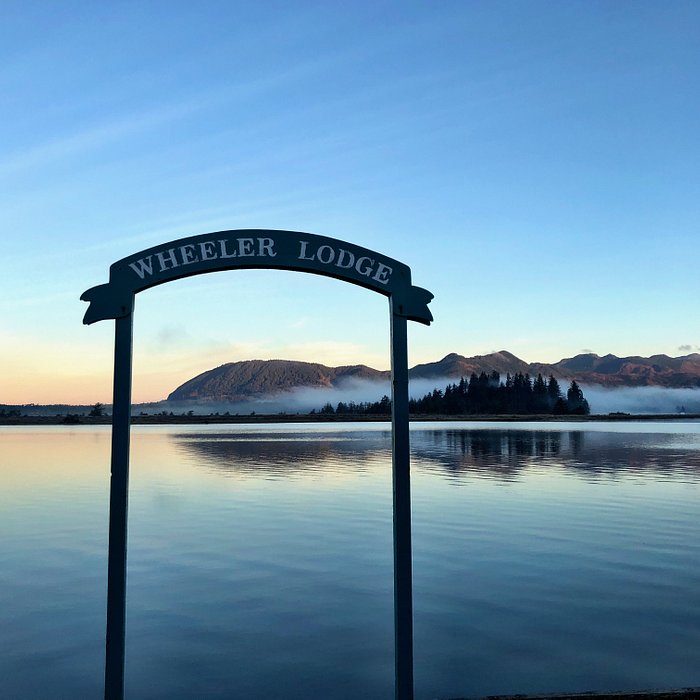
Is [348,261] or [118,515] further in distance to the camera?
[348,261]

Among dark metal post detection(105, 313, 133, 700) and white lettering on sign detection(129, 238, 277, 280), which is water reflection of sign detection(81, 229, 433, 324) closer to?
white lettering on sign detection(129, 238, 277, 280)

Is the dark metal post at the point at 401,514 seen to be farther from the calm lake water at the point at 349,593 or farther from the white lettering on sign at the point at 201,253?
the calm lake water at the point at 349,593

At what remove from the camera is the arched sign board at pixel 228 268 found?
7879 mm

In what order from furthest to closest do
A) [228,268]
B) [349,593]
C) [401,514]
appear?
[349,593] → [401,514] → [228,268]

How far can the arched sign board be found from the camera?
310 inches

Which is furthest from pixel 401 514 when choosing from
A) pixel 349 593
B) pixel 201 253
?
pixel 349 593

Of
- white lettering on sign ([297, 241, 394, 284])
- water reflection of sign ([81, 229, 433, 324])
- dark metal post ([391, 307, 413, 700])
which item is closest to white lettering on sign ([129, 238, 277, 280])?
water reflection of sign ([81, 229, 433, 324])

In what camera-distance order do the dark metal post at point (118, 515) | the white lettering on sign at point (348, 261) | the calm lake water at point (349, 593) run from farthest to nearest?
1. the calm lake water at point (349, 593)
2. the white lettering on sign at point (348, 261)
3. the dark metal post at point (118, 515)

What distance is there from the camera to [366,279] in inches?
319

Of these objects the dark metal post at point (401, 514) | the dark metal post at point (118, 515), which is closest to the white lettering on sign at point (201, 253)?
the dark metal post at point (118, 515)

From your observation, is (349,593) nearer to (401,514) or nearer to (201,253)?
(401,514)

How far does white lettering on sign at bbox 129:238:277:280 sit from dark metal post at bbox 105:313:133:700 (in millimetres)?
538

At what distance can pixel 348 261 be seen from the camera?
8062 mm

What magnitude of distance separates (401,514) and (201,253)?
3383 mm
